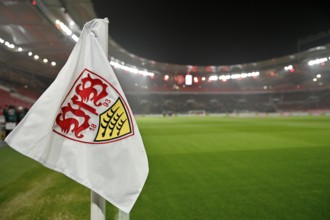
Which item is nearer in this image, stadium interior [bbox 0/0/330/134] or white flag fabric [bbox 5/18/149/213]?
white flag fabric [bbox 5/18/149/213]

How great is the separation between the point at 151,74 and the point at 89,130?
48572 mm

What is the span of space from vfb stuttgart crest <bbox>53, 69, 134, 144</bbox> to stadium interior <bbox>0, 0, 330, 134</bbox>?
51.5ft

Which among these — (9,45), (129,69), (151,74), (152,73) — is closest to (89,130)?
(9,45)

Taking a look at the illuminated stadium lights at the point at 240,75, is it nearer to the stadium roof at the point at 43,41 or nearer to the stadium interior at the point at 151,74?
the stadium interior at the point at 151,74

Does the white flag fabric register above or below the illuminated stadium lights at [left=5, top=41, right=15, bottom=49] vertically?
below

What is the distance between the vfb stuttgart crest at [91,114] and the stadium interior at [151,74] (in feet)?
51.5

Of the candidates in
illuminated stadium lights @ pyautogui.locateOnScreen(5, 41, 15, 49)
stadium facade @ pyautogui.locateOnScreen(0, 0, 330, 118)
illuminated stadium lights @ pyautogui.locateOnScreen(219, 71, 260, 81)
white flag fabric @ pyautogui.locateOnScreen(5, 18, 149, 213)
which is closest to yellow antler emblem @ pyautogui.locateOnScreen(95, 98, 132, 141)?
white flag fabric @ pyautogui.locateOnScreen(5, 18, 149, 213)

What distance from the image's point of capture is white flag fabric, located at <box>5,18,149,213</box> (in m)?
1.45

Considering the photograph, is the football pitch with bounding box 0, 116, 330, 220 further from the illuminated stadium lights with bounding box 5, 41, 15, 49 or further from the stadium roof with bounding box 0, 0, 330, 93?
the illuminated stadium lights with bounding box 5, 41, 15, 49

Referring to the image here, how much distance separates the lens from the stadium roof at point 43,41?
52.5ft

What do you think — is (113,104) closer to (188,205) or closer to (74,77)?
(74,77)

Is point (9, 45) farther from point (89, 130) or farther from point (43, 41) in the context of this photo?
point (89, 130)

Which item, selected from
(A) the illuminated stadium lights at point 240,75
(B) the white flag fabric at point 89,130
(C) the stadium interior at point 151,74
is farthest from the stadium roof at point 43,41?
(B) the white flag fabric at point 89,130

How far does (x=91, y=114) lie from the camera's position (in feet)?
4.97
